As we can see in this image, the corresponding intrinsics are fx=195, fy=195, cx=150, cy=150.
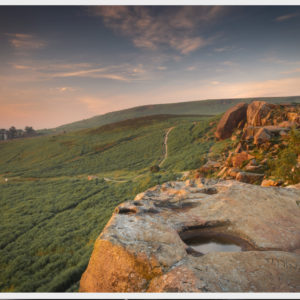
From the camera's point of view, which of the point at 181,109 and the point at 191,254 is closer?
the point at 191,254

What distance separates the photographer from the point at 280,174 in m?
9.83

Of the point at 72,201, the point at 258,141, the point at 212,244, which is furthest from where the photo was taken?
the point at 72,201

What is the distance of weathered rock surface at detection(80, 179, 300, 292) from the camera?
3115mm

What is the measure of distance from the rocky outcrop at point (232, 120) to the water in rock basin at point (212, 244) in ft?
96.2

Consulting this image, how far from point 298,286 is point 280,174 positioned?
8058 mm

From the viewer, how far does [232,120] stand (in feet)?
104

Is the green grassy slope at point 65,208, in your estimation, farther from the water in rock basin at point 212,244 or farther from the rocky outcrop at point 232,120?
the water in rock basin at point 212,244

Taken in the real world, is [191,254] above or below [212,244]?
above

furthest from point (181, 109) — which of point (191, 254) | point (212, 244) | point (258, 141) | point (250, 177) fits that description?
point (191, 254)

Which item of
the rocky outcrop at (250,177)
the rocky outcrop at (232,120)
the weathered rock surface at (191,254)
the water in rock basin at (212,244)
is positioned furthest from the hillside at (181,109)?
the water in rock basin at (212,244)

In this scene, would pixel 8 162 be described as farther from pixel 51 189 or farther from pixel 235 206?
pixel 235 206

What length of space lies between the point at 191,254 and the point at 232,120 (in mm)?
31155

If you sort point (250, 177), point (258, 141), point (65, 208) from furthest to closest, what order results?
point (65, 208)
point (258, 141)
point (250, 177)

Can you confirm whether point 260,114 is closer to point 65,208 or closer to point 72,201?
point 72,201
